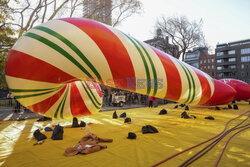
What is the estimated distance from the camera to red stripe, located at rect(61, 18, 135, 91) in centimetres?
313

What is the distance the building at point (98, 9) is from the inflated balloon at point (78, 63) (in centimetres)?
1356

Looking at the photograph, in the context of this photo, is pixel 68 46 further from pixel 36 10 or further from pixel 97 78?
pixel 36 10

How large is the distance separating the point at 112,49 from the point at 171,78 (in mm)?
1735

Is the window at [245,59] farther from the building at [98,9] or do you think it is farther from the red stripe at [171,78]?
the red stripe at [171,78]

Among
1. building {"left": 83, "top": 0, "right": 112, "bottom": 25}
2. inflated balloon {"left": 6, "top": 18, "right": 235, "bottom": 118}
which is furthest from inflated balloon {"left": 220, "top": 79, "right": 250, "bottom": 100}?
building {"left": 83, "top": 0, "right": 112, "bottom": 25}

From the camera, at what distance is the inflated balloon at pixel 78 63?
2.86m

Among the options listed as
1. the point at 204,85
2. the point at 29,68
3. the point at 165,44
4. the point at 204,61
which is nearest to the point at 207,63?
the point at 204,61

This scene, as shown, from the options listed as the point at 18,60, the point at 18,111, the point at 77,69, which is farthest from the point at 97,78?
the point at 18,111

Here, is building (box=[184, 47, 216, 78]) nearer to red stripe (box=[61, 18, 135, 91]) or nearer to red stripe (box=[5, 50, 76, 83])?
red stripe (box=[61, 18, 135, 91])

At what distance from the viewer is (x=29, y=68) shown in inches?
111

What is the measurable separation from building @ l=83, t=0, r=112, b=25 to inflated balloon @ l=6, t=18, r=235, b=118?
13560 mm

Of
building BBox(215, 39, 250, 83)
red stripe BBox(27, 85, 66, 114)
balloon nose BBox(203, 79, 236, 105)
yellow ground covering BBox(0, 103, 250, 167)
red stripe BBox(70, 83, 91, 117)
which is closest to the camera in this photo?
yellow ground covering BBox(0, 103, 250, 167)

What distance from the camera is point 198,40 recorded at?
2345 centimetres

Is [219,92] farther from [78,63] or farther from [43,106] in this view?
[43,106]
